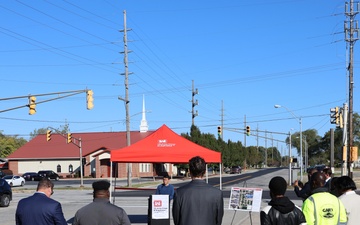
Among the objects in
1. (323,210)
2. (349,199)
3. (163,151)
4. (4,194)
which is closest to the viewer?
(323,210)

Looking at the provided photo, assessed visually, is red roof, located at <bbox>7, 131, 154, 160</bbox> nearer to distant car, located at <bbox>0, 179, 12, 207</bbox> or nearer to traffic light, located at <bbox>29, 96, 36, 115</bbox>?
traffic light, located at <bbox>29, 96, 36, 115</bbox>

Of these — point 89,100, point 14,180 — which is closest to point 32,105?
point 89,100

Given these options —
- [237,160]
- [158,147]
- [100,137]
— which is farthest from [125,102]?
[237,160]

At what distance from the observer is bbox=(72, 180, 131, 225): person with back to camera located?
20.7ft

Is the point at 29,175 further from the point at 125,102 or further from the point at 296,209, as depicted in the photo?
the point at 296,209

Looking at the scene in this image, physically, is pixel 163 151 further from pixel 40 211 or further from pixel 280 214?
pixel 280 214

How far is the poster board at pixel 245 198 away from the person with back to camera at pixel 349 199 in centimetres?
815

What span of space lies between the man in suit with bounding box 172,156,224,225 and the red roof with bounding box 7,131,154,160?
80.4m

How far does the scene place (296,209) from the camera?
5.88m

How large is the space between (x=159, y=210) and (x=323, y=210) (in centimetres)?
952

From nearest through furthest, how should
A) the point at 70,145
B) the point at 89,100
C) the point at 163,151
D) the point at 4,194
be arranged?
the point at 163,151 < the point at 4,194 < the point at 89,100 < the point at 70,145

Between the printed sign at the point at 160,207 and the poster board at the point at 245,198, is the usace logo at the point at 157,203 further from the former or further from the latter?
the poster board at the point at 245,198

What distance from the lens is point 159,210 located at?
15.9 meters

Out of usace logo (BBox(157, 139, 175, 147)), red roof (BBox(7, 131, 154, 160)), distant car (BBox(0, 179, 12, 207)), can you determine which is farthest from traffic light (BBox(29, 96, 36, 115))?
red roof (BBox(7, 131, 154, 160))
